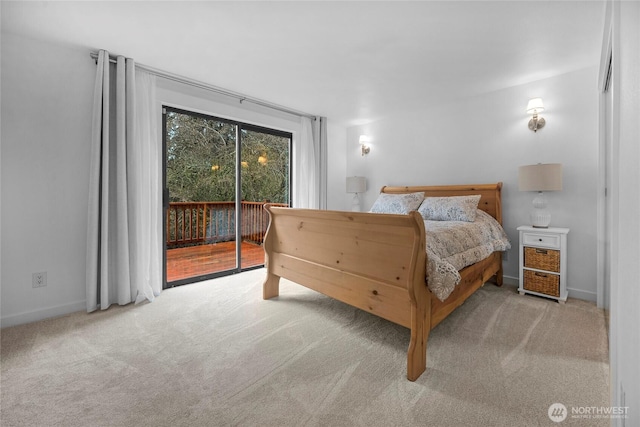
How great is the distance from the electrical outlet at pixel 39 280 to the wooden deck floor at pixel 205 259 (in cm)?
102

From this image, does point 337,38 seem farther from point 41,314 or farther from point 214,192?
point 41,314

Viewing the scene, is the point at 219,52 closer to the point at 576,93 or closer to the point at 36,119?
the point at 36,119

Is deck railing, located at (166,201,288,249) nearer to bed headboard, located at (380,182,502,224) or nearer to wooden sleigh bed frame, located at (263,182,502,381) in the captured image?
wooden sleigh bed frame, located at (263,182,502,381)

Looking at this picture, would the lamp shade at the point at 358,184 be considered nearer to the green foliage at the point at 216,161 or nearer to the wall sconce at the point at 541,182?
the green foliage at the point at 216,161

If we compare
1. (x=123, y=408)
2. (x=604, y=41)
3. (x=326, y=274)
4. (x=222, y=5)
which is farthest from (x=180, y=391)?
(x=604, y=41)

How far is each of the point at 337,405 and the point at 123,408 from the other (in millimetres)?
1025

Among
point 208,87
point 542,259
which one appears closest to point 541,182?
point 542,259

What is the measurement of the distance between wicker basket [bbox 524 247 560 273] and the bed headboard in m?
0.49

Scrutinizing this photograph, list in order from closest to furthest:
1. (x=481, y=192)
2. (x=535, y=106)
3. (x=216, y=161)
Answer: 1. (x=535, y=106)
2. (x=481, y=192)
3. (x=216, y=161)

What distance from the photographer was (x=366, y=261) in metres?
1.86

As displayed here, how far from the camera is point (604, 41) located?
2.04 m

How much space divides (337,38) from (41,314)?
10.9ft

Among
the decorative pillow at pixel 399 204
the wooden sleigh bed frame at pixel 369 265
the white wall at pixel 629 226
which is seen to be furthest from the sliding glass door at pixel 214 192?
the white wall at pixel 629 226

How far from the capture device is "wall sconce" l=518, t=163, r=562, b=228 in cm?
258
